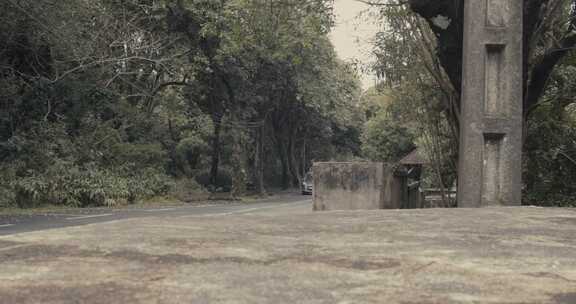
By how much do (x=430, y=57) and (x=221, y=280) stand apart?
41.4ft

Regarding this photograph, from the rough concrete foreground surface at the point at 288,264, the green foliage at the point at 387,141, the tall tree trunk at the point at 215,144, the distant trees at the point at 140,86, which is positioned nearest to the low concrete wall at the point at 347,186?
the distant trees at the point at 140,86

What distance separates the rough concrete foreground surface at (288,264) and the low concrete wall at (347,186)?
6.20 metres

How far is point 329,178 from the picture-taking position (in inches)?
442

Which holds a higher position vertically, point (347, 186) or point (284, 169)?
point (284, 169)

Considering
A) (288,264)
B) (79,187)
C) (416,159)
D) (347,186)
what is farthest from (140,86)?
(288,264)

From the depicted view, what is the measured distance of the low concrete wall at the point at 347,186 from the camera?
36.7 ft

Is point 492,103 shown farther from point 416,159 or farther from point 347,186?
point 416,159

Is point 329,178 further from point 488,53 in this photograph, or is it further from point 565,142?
point 565,142

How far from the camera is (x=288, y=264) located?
10.3 ft

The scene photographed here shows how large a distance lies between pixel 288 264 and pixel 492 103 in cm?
808

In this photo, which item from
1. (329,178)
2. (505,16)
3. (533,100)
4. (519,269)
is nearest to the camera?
(519,269)

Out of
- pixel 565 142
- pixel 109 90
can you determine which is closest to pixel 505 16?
pixel 565 142

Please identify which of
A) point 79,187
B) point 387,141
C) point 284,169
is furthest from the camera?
point 284,169

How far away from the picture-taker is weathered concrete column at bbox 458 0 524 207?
33.7 feet
